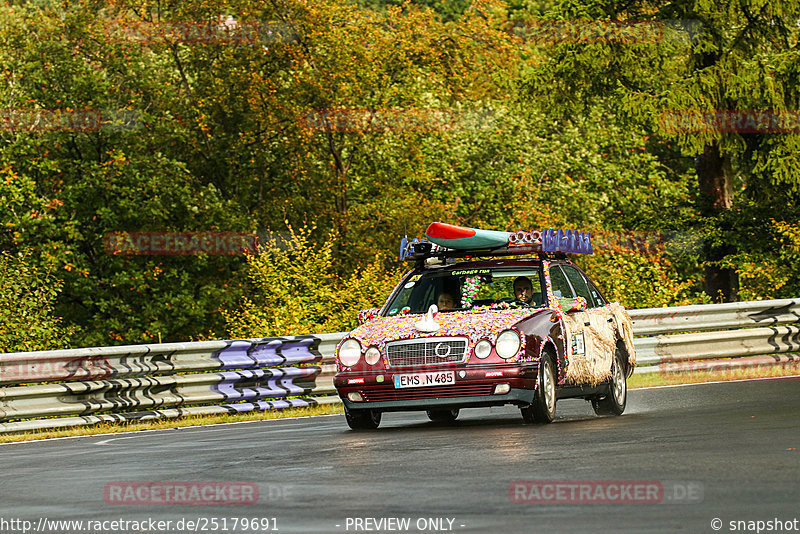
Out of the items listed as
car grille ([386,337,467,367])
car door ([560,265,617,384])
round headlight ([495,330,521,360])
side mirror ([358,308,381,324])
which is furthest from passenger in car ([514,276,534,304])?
side mirror ([358,308,381,324])

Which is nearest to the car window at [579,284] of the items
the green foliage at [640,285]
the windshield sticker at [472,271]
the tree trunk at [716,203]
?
the windshield sticker at [472,271]

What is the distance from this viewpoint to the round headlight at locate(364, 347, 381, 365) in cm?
1327

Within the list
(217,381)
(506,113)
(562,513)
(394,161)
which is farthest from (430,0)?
(562,513)

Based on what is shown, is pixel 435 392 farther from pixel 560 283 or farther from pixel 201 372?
pixel 201 372

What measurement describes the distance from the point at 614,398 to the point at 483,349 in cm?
246

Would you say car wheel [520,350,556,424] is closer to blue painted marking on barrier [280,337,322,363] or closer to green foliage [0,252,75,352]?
blue painted marking on barrier [280,337,322,363]

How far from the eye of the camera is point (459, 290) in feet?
47.9

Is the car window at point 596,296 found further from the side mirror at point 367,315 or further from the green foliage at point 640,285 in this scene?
the green foliage at point 640,285

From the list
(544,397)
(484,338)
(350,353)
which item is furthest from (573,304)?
(350,353)

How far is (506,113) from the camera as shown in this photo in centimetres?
4553

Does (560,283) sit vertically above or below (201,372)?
above

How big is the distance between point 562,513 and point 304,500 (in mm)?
1768

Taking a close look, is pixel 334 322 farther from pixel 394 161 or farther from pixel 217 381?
pixel 394 161

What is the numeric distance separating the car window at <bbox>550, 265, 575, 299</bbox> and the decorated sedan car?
11 millimetres
